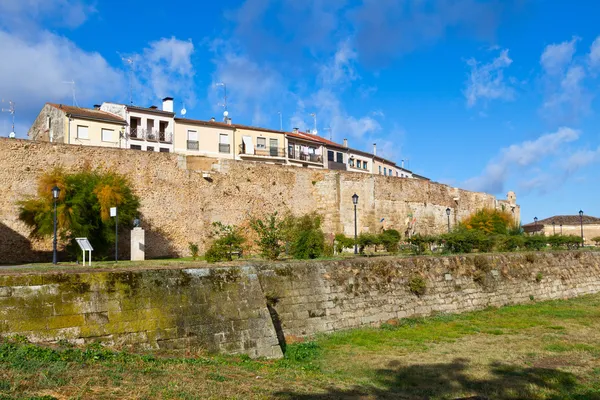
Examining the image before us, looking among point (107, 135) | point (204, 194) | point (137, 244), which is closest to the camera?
point (137, 244)

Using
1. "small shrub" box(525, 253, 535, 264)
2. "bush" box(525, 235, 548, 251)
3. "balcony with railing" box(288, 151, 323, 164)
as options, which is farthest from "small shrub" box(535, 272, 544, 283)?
"balcony with railing" box(288, 151, 323, 164)

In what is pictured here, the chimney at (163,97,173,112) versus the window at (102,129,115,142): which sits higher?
the chimney at (163,97,173,112)

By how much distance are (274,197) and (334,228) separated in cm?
430

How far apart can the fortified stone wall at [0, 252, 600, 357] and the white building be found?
89.9 feet

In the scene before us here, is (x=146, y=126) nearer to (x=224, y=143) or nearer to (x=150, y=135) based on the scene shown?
(x=150, y=135)

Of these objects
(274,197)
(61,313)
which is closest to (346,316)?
(61,313)

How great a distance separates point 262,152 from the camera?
45.3 metres

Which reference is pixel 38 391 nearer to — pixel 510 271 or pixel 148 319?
pixel 148 319

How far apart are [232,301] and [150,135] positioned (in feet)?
104

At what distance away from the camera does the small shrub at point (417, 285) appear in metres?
14.8

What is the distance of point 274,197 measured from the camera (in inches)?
1198

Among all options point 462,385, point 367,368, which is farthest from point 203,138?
point 462,385

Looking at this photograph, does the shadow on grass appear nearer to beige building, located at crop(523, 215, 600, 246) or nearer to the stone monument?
the stone monument

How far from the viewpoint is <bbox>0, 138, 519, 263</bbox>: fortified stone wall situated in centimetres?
2241
